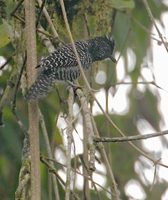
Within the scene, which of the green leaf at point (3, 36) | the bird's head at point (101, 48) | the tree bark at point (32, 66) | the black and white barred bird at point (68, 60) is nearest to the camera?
the tree bark at point (32, 66)

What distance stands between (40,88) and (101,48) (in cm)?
142

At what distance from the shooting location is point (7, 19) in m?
3.76

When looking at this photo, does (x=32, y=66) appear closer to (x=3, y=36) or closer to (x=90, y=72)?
(x=3, y=36)

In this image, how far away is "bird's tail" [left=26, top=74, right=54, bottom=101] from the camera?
3.26 meters

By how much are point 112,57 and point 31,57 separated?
1.95m

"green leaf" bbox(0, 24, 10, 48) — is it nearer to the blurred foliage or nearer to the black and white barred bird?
the blurred foliage

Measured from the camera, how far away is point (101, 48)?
16.5 feet

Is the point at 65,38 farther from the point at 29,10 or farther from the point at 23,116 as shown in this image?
the point at 29,10

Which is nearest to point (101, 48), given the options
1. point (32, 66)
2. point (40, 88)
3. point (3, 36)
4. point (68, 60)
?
point (68, 60)

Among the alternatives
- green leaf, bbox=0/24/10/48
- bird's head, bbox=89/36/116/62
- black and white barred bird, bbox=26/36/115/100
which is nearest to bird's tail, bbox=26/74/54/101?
black and white barred bird, bbox=26/36/115/100

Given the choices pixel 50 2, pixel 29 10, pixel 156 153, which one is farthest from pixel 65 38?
pixel 29 10

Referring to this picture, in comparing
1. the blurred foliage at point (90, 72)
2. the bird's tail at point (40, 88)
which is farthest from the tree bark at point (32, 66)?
the blurred foliage at point (90, 72)

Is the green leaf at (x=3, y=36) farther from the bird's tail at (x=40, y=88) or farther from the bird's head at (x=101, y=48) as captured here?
the bird's head at (x=101, y=48)

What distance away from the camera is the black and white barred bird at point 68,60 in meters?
4.15
